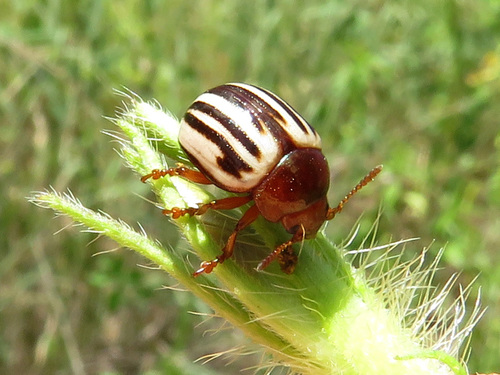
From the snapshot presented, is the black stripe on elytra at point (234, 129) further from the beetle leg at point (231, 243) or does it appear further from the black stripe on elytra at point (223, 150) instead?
the beetle leg at point (231, 243)

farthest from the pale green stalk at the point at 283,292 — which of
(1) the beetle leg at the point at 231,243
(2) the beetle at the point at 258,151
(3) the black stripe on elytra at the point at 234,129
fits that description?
(3) the black stripe on elytra at the point at 234,129

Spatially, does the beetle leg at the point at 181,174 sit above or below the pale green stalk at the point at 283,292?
above

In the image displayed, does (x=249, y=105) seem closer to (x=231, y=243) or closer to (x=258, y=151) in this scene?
(x=258, y=151)

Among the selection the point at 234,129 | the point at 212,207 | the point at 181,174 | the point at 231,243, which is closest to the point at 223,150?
the point at 234,129

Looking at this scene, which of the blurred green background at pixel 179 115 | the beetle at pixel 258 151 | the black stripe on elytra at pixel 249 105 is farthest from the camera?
the blurred green background at pixel 179 115

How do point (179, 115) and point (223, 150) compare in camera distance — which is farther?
point (179, 115)

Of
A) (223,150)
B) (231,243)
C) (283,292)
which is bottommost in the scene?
(283,292)

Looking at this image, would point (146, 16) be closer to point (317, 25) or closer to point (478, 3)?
point (317, 25)

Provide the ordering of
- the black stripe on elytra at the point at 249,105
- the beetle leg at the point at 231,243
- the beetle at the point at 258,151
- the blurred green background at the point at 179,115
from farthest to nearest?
the blurred green background at the point at 179,115 < the black stripe on elytra at the point at 249,105 < the beetle at the point at 258,151 < the beetle leg at the point at 231,243
